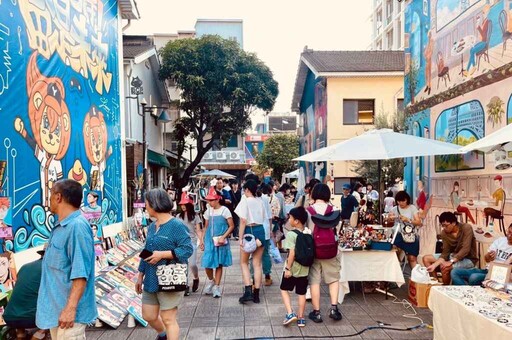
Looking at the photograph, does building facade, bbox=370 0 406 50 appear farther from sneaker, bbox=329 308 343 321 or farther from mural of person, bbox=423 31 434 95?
sneaker, bbox=329 308 343 321

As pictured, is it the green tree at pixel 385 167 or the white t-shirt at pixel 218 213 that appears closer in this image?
the white t-shirt at pixel 218 213

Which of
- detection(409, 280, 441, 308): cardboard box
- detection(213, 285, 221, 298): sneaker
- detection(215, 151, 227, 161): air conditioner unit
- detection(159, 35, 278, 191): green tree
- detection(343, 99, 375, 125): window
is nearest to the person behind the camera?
detection(409, 280, 441, 308): cardboard box

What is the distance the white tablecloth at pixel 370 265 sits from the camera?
671 cm

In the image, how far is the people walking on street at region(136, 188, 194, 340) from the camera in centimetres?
407

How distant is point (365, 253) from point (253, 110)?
62.8 feet

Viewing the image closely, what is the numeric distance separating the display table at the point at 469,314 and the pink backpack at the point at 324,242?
1.33 metres

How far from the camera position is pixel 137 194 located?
1355 cm

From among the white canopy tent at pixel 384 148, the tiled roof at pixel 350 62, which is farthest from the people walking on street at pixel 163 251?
the tiled roof at pixel 350 62

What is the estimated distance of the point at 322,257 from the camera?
5.62 meters

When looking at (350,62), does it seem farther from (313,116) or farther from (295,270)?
(295,270)

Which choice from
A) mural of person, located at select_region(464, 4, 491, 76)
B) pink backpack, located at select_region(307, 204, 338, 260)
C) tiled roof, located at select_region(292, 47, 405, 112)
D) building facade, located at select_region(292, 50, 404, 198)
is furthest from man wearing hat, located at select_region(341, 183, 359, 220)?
tiled roof, located at select_region(292, 47, 405, 112)

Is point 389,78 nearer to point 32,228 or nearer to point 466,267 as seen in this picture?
point 466,267

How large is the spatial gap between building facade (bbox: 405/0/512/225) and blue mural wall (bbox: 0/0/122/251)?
6.46 metres

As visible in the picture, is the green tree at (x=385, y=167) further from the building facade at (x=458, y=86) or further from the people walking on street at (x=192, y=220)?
the people walking on street at (x=192, y=220)
